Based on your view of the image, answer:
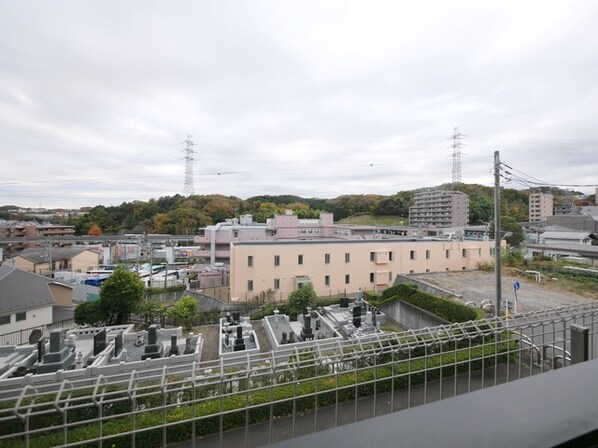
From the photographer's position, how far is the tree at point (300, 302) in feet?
44.8

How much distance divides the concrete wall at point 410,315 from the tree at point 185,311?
318 inches

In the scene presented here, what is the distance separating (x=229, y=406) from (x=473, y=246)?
18.7 meters

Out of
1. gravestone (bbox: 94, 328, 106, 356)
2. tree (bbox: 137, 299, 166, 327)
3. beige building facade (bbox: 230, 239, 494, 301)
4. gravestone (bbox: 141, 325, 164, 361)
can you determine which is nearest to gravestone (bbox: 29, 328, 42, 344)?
gravestone (bbox: 94, 328, 106, 356)

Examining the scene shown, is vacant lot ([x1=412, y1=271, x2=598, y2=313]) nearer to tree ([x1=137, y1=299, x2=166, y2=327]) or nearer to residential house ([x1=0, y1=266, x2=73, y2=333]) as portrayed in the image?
tree ([x1=137, y1=299, x2=166, y2=327])

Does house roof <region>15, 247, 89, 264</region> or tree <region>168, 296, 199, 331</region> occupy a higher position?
house roof <region>15, 247, 89, 264</region>

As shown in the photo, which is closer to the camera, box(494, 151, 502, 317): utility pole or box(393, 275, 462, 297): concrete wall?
box(494, 151, 502, 317): utility pole

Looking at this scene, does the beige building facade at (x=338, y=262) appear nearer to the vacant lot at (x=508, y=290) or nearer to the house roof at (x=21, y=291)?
the vacant lot at (x=508, y=290)

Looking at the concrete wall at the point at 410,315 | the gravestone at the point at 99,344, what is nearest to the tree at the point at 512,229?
the concrete wall at the point at 410,315

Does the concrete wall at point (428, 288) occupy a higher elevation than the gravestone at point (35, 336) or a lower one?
higher

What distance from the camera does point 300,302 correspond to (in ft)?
44.8

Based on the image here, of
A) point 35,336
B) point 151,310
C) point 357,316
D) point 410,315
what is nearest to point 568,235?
point 410,315

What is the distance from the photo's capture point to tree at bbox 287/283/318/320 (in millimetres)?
13656

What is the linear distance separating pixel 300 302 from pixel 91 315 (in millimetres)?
8570

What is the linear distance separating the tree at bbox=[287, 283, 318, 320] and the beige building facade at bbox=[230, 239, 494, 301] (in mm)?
2879
